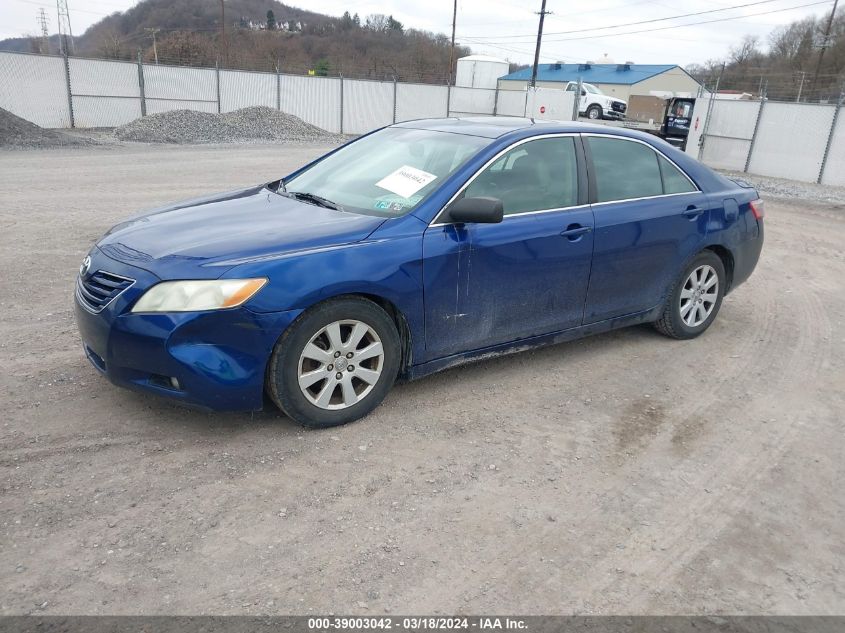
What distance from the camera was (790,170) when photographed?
1950 centimetres

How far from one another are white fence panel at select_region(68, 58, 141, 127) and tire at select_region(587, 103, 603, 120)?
24576 mm

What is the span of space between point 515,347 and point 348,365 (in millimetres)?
1293

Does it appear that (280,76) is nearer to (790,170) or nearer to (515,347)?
(790,170)

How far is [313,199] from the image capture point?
4465mm

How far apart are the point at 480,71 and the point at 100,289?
217ft

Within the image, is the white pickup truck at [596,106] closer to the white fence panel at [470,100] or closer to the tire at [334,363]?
the white fence panel at [470,100]

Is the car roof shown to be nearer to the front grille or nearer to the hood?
the hood

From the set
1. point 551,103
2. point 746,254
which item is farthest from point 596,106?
point 746,254

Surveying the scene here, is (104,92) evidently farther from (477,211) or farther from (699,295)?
(477,211)

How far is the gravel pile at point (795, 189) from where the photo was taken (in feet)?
52.6

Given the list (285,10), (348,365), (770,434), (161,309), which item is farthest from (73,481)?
(285,10)

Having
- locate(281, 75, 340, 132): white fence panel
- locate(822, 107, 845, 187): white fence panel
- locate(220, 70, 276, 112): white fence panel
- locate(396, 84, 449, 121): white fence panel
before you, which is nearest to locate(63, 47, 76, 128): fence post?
locate(220, 70, 276, 112): white fence panel

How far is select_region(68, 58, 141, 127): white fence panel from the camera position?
25.6 meters

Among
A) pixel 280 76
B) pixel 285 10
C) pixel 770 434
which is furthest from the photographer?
pixel 285 10
